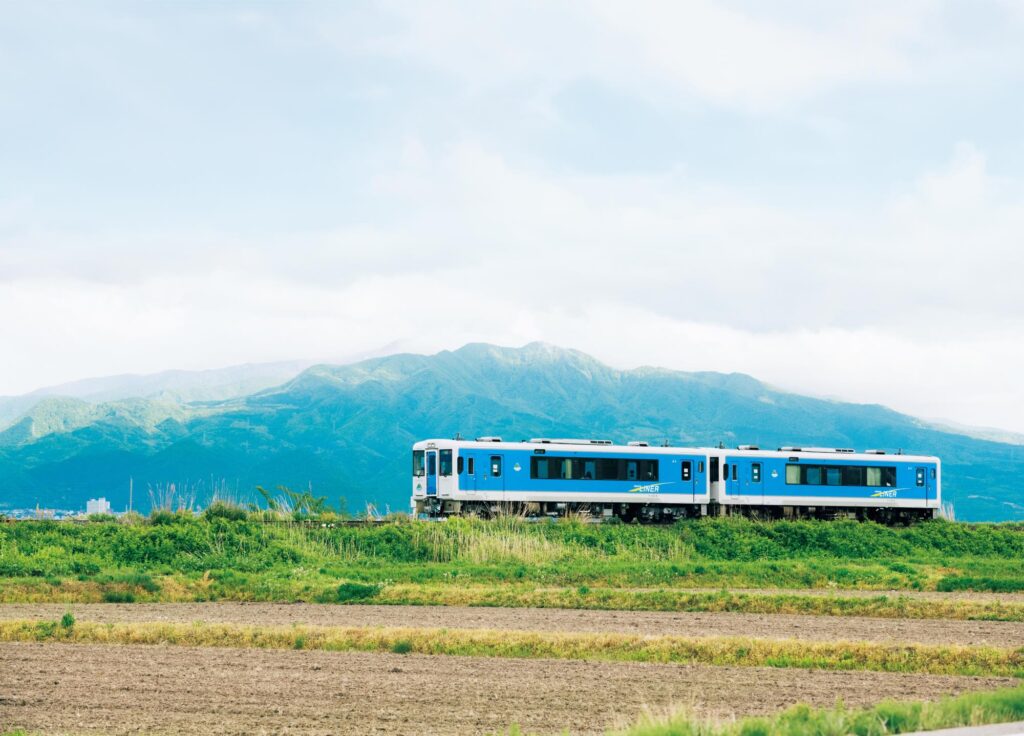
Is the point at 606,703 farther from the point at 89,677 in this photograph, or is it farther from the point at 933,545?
the point at 933,545

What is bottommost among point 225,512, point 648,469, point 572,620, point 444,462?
point 572,620

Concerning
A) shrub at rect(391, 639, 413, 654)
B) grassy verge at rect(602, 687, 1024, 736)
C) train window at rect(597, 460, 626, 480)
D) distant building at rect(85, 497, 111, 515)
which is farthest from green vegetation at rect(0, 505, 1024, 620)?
grassy verge at rect(602, 687, 1024, 736)

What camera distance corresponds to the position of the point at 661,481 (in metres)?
51.5

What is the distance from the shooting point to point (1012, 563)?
4259cm

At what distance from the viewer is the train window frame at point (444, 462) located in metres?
48.1

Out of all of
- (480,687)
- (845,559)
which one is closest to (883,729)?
(480,687)

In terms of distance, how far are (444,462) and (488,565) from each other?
11.9 meters

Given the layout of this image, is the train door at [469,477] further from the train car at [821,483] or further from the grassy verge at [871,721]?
the grassy verge at [871,721]

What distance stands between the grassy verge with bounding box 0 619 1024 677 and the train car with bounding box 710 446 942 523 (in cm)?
3090

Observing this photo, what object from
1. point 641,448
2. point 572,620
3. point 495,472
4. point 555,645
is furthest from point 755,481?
point 555,645

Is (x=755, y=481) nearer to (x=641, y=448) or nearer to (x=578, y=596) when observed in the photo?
(x=641, y=448)

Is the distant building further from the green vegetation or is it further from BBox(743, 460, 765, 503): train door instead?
BBox(743, 460, 765, 503): train door

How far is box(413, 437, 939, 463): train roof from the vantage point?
159ft

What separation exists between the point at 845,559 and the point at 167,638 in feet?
93.4
